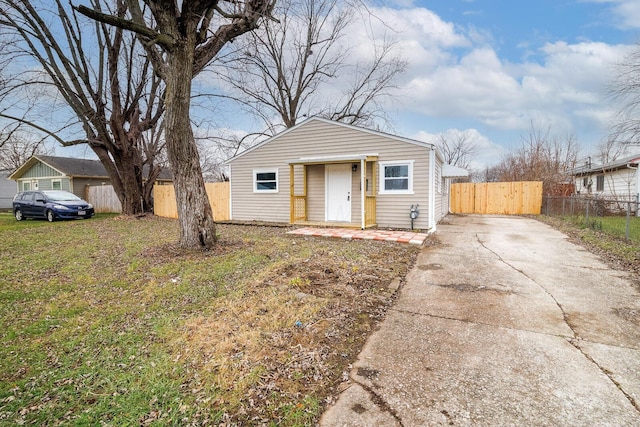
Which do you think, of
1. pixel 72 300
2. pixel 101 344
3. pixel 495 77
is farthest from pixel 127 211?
pixel 495 77

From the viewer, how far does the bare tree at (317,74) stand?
18.8 m

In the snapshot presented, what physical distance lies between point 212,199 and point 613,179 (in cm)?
2120

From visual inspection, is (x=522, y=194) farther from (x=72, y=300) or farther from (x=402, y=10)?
(x=72, y=300)

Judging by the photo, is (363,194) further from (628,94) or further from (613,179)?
(613,179)

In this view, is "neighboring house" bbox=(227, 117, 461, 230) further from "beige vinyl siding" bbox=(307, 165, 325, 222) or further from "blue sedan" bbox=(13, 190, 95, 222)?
"blue sedan" bbox=(13, 190, 95, 222)

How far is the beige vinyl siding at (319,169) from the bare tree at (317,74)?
6453 mm

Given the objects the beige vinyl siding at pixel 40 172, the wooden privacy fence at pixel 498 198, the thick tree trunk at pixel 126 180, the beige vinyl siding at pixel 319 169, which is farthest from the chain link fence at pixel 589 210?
the beige vinyl siding at pixel 40 172

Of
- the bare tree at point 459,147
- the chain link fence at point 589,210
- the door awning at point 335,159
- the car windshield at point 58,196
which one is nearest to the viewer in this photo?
the door awning at point 335,159

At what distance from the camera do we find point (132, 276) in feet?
16.9

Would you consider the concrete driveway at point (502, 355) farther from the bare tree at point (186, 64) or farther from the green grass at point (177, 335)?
the bare tree at point (186, 64)

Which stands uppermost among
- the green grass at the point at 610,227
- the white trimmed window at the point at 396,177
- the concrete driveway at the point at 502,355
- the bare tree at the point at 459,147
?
the bare tree at the point at 459,147

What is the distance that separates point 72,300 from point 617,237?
11.5 m

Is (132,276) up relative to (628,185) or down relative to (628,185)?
down

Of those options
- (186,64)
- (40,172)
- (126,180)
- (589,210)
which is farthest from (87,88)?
(589,210)
